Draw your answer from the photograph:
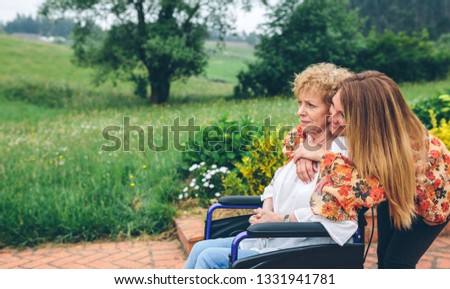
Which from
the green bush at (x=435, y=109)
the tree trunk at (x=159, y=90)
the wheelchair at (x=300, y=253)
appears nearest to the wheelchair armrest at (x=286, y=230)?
the wheelchair at (x=300, y=253)

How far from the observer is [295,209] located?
8.38ft

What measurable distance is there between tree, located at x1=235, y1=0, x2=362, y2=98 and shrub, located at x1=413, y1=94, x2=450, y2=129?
560 inches

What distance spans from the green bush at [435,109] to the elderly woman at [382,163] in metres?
3.37

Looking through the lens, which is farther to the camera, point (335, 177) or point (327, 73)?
point (327, 73)

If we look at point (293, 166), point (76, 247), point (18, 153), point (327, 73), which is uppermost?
point (327, 73)

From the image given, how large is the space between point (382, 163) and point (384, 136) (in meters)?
0.13

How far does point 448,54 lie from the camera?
24.1 m

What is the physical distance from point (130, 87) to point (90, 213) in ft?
64.7

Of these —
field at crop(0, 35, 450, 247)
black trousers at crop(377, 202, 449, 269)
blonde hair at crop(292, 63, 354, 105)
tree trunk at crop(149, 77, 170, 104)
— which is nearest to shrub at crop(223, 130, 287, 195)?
field at crop(0, 35, 450, 247)

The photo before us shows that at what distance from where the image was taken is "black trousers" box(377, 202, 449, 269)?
96.8 inches

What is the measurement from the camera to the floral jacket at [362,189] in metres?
2.20

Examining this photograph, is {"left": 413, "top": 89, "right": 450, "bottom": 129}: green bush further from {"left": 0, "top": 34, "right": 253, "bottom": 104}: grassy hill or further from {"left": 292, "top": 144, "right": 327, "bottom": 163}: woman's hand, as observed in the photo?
{"left": 0, "top": 34, "right": 253, "bottom": 104}: grassy hill
